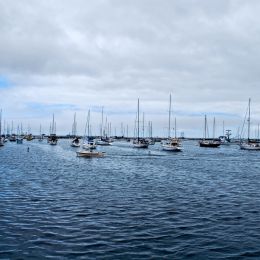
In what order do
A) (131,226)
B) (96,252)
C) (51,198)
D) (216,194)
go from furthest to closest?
(216,194)
(51,198)
(131,226)
(96,252)

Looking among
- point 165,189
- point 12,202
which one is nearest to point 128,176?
point 165,189

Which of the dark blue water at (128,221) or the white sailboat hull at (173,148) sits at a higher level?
the white sailboat hull at (173,148)

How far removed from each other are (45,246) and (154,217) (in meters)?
8.13

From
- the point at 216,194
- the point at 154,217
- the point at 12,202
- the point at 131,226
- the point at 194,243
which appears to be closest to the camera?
the point at 194,243

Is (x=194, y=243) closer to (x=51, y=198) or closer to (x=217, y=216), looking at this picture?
(x=217, y=216)

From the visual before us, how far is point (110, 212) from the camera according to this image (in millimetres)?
25484

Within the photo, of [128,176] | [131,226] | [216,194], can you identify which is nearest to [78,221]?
[131,226]

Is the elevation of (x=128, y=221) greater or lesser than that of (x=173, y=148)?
lesser

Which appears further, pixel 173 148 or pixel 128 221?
pixel 173 148

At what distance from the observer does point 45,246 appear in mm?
17781

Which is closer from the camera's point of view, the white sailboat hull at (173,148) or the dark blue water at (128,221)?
the dark blue water at (128,221)

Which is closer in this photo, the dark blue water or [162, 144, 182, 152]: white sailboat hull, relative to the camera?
the dark blue water

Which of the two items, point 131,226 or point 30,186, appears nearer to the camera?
point 131,226

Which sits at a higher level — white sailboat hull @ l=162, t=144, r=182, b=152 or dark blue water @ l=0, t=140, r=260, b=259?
white sailboat hull @ l=162, t=144, r=182, b=152
